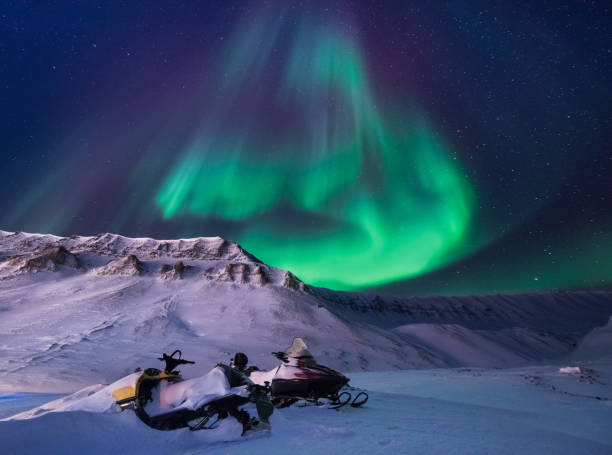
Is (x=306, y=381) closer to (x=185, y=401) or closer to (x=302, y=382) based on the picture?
(x=302, y=382)

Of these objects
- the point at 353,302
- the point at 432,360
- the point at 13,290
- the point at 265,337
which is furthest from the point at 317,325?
the point at 353,302

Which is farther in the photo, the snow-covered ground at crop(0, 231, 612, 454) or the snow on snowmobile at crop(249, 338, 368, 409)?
the snow on snowmobile at crop(249, 338, 368, 409)

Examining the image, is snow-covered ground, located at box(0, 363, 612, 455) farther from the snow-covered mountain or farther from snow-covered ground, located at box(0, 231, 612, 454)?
the snow-covered mountain

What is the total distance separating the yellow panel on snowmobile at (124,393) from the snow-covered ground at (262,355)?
0.91 feet

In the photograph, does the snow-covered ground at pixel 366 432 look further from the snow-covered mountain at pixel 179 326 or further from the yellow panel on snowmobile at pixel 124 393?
the snow-covered mountain at pixel 179 326

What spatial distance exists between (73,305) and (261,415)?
204 ft

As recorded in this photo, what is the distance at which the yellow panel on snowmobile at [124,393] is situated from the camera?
545 cm

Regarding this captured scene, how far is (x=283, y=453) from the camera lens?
16.7ft

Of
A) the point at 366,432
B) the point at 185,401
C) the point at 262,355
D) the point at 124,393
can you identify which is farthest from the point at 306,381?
the point at 262,355

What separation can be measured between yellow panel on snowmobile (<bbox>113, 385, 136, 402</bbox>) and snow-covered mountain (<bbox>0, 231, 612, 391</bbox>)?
2627cm

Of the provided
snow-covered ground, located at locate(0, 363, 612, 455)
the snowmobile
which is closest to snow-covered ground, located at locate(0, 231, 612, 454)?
snow-covered ground, located at locate(0, 363, 612, 455)

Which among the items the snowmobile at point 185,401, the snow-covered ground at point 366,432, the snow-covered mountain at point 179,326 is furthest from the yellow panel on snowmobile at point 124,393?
the snow-covered mountain at point 179,326

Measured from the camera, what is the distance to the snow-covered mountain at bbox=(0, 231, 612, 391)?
3647 centimetres

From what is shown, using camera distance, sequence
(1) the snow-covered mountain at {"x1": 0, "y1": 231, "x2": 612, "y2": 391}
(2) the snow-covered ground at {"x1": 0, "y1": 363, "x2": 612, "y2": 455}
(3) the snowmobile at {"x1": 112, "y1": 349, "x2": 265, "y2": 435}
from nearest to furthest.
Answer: (2) the snow-covered ground at {"x1": 0, "y1": 363, "x2": 612, "y2": 455}
(3) the snowmobile at {"x1": 112, "y1": 349, "x2": 265, "y2": 435}
(1) the snow-covered mountain at {"x1": 0, "y1": 231, "x2": 612, "y2": 391}
